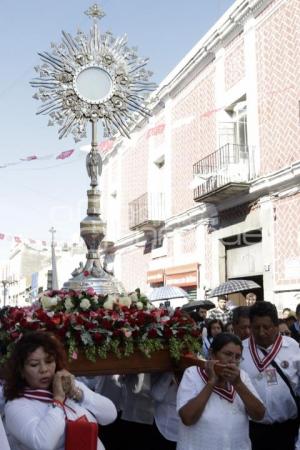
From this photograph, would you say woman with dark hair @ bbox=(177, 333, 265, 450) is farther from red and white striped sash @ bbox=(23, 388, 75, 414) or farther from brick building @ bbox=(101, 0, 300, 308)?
brick building @ bbox=(101, 0, 300, 308)

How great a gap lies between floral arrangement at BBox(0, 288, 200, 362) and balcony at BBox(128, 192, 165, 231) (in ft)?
39.6

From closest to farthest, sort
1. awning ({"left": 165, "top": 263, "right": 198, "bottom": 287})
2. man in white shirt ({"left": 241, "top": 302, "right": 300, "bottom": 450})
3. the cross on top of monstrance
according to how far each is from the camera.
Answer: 1. man in white shirt ({"left": 241, "top": 302, "right": 300, "bottom": 450})
2. the cross on top of monstrance
3. awning ({"left": 165, "top": 263, "right": 198, "bottom": 287})

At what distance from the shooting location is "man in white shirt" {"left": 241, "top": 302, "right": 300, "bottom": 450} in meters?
3.21

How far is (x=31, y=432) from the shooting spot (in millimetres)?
2225

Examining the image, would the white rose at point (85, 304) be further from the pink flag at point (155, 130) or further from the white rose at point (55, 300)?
the pink flag at point (155, 130)

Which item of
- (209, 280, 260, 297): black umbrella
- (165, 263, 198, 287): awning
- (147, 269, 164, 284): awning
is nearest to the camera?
(209, 280, 260, 297): black umbrella

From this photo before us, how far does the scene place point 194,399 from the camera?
8.88 ft

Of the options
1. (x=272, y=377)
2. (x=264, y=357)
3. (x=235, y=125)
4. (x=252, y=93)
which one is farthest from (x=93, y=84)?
(x=235, y=125)

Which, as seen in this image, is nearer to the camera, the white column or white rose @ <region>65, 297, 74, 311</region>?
white rose @ <region>65, 297, 74, 311</region>

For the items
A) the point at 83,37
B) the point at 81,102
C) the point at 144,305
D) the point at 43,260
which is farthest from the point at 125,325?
the point at 43,260

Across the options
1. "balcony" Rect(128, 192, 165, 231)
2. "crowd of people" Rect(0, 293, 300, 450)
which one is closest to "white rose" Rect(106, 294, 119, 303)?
"crowd of people" Rect(0, 293, 300, 450)

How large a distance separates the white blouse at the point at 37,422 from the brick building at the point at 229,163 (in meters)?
8.30

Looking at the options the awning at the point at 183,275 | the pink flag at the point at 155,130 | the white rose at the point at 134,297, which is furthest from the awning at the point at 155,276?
the white rose at the point at 134,297

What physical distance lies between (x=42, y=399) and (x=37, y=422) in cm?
11
